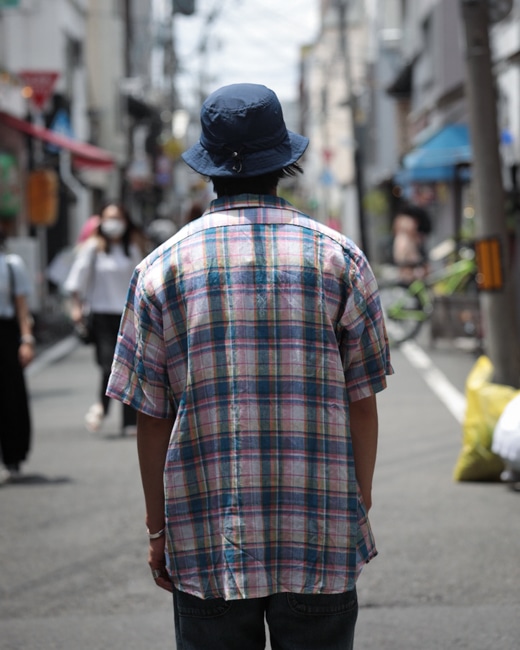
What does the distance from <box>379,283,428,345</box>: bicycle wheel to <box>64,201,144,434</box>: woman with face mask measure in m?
7.97

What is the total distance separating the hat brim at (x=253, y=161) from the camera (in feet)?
9.14

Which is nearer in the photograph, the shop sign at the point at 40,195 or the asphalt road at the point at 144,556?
the asphalt road at the point at 144,556

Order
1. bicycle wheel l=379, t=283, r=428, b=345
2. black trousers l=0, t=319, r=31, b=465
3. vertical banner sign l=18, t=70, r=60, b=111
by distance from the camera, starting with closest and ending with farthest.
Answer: black trousers l=0, t=319, r=31, b=465, bicycle wheel l=379, t=283, r=428, b=345, vertical banner sign l=18, t=70, r=60, b=111

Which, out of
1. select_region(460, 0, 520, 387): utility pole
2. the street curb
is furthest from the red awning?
select_region(460, 0, 520, 387): utility pole

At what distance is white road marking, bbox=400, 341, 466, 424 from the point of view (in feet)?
38.5

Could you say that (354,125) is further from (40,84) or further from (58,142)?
(40,84)

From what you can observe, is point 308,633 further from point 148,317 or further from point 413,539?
point 413,539

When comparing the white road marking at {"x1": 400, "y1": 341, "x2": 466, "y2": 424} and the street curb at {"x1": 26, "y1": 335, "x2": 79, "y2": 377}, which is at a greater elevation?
the street curb at {"x1": 26, "y1": 335, "x2": 79, "y2": 377}

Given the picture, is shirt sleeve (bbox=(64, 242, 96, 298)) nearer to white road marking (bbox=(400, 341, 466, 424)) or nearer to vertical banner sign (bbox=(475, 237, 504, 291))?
vertical banner sign (bbox=(475, 237, 504, 291))

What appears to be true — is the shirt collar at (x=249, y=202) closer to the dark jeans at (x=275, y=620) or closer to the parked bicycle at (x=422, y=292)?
the dark jeans at (x=275, y=620)

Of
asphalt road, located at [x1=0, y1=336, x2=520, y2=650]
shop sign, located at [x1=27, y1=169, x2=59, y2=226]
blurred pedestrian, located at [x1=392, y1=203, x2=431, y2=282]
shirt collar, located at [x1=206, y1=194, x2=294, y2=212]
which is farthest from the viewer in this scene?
shop sign, located at [x1=27, y1=169, x2=59, y2=226]

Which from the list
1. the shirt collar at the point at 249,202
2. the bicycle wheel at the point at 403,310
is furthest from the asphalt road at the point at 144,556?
the bicycle wheel at the point at 403,310

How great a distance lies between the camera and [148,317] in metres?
2.79

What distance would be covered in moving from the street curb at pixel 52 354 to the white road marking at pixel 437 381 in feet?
15.4
